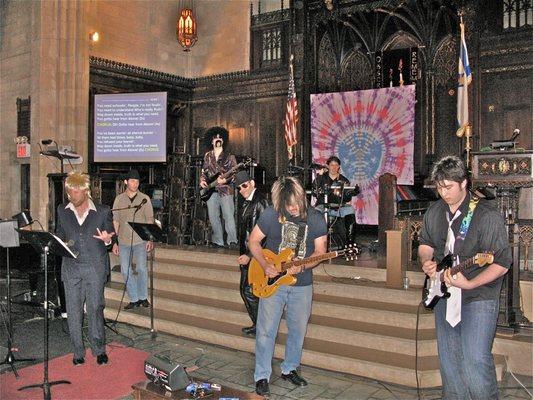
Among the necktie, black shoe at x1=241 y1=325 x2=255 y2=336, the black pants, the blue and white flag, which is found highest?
the blue and white flag

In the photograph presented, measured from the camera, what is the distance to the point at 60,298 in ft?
27.4

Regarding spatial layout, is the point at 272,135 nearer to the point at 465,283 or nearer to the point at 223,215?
the point at 223,215

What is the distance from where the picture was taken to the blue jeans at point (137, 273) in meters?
8.05

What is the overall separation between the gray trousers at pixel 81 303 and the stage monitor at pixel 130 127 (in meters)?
6.17

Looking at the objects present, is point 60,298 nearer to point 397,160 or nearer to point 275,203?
point 275,203

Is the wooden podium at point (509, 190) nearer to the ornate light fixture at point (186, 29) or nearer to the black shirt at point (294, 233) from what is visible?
the black shirt at point (294, 233)

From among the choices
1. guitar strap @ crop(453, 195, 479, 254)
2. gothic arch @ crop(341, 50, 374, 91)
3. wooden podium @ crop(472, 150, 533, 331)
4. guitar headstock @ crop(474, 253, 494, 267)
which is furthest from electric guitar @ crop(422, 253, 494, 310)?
gothic arch @ crop(341, 50, 374, 91)

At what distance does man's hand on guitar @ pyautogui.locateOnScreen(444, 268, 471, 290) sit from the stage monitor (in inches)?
355

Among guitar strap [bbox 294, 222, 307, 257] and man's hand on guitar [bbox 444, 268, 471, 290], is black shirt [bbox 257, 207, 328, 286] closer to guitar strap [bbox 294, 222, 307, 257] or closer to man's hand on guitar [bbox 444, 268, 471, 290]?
guitar strap [bbox 294, 222, 307, 257]

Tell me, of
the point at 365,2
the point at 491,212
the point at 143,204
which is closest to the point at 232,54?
the point at 365,2

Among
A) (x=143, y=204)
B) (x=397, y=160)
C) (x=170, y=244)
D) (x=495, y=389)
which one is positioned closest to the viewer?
(x=495, y=389)

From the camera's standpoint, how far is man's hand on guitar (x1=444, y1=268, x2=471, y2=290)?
11.7 feet

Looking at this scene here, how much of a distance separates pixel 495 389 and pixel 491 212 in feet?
3.94

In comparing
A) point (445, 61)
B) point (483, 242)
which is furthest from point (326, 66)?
point (483, 242)
